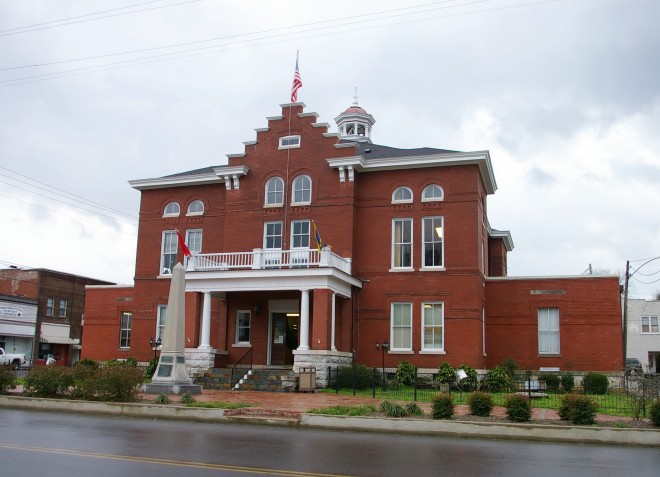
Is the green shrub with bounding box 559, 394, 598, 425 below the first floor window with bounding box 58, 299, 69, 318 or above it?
below

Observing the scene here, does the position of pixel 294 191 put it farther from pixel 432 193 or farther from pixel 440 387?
pixel 440 387

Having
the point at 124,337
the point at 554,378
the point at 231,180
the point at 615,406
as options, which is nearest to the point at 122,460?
the point at 615,406

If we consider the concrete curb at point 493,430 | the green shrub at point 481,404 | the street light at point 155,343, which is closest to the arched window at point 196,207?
the street light at point 155,343

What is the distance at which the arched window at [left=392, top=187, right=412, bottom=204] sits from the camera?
3250cm

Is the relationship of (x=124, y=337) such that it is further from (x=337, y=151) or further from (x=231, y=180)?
(x=337, y=151)

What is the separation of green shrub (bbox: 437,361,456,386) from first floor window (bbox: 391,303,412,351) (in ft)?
7.89

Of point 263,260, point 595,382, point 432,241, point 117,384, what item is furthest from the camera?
point 432,241

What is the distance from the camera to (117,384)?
66.7 feet

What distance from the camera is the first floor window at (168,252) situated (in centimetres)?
3684

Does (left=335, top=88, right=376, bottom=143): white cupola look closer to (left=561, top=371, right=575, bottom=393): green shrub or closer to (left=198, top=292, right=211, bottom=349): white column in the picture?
(left=198, top=292, right=211, bottom=349): white column

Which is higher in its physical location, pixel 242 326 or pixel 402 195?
pixel 402 195

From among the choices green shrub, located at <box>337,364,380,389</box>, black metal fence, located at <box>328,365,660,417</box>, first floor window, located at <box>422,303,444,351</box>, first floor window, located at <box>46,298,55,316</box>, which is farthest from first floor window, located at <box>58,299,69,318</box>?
first floor window, located at <box>422,303,444,351</box>

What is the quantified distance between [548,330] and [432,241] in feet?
23.2

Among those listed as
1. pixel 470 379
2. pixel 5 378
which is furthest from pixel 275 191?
pixel 5 378
